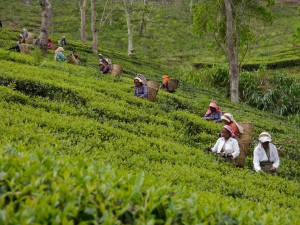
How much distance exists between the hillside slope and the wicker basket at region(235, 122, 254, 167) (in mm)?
210

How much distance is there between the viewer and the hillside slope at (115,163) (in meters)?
2.62

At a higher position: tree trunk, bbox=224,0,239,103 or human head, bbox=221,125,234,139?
tree trunk, bbox=224,0,239,103

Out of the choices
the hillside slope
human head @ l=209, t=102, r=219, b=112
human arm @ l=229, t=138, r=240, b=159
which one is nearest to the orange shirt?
the hillside slope

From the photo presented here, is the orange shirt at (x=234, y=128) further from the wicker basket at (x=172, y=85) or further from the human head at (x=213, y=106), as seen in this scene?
the wicker basket at (x=172, y=85)

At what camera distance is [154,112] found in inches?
446

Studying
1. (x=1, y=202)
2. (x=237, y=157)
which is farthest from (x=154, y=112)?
(x=1, y=202)

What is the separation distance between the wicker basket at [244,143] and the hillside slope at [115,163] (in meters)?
0.21

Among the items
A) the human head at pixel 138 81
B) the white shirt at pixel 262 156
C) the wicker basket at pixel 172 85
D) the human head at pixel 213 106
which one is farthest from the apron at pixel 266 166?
the wicker basket at pixel 172 85

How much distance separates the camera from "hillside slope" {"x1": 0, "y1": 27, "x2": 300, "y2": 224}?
2.62 meters

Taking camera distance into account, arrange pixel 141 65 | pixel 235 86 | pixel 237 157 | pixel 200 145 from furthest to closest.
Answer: pixel 141 65, pixel 235 86, pixel 200 145, pixel 237 157

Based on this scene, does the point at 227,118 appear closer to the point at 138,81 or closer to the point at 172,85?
the point at 138,81

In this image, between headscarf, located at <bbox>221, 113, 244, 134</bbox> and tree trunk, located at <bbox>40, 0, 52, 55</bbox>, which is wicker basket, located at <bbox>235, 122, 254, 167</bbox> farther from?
tree trunk, located at <bbox>40, 0, 52, 55</bbox>

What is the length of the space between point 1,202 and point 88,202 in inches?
23.1

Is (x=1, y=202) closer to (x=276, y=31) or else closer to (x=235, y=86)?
(x=235, y=86)
